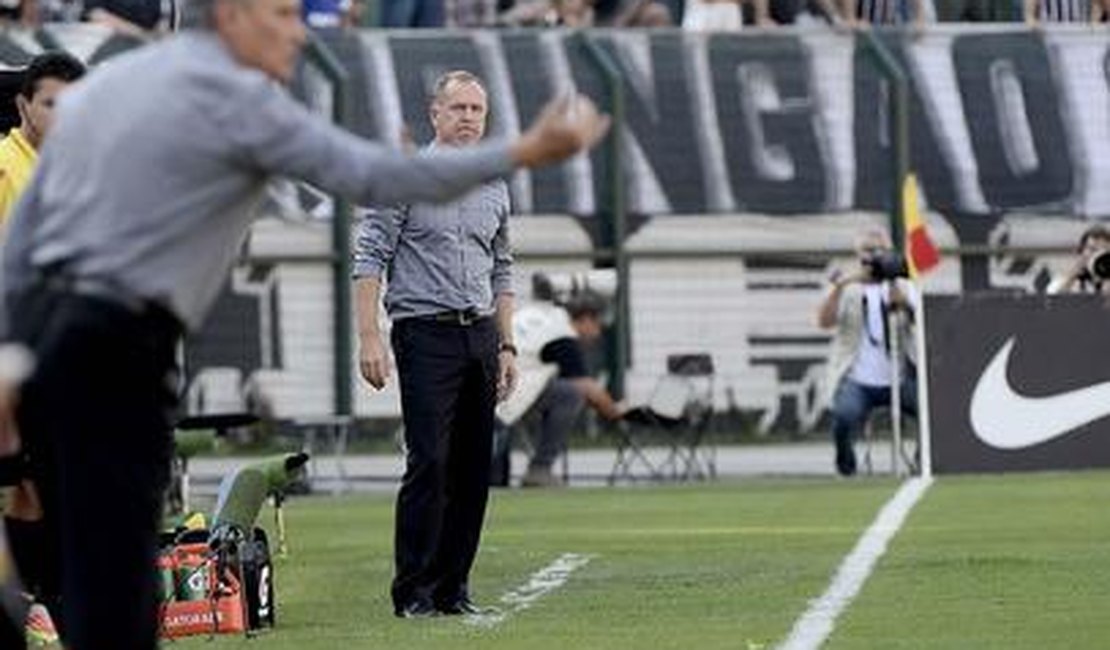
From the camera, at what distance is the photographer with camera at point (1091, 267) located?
27734 millimetres

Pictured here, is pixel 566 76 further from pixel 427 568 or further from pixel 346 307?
pixel 427 568

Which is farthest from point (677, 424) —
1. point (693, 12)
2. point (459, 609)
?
point (459, 609)

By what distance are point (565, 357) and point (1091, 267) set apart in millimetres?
3905

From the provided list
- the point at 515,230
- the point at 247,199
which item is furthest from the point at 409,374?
the point at 515,230

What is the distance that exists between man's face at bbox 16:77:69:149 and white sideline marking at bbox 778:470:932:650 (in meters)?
3.04

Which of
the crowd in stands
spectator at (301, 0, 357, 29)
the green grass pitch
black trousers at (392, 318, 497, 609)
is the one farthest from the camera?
the crowd in stands

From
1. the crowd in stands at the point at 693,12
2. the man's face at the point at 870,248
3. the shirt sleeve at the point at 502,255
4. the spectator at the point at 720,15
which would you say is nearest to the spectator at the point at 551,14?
the crowd in stands at the point at 693,12

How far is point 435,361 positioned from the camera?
14.7m

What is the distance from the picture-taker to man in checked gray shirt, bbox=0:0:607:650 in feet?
27.6

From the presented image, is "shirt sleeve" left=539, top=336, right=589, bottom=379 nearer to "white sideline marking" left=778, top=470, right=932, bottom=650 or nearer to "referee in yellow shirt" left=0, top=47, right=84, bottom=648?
"white sideline marking" left=778, top=470, right=932, bottom=650

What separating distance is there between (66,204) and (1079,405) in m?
18.0

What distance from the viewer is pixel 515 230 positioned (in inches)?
1236

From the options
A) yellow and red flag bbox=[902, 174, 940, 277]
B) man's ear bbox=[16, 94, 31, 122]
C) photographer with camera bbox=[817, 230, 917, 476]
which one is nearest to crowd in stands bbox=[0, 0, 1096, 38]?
yellow and red flag bbox=[902, 174, 940, 277]

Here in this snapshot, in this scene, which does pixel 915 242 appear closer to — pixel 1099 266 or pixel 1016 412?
pixel 1099 266
